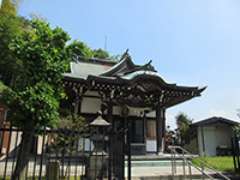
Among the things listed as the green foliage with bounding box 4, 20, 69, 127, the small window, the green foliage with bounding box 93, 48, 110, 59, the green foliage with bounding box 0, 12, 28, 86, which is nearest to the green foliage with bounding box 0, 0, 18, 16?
the green foliage with bounding box 0, 12, 28, 86

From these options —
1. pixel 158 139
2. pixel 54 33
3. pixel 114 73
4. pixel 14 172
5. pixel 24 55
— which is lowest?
pixel 14 172

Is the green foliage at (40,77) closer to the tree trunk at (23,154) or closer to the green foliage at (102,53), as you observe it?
the tree trunk at (23,154)

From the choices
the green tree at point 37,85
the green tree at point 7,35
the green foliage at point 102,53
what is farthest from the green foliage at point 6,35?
the green foliage at point 102,53

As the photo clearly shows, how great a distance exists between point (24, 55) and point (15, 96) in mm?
1109

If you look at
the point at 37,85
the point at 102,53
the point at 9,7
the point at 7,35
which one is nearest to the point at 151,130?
the point at 7,35

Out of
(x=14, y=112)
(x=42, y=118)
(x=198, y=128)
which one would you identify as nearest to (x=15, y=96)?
(x=14, y=112)

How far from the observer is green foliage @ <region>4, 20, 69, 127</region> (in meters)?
4.88

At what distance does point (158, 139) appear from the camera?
11672 millimetres

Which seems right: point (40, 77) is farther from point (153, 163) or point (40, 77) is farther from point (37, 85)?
point (153, 163)

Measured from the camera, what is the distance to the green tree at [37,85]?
483 cm

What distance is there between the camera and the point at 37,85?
519 centimetres

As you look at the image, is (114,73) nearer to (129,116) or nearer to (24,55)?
(129,116)

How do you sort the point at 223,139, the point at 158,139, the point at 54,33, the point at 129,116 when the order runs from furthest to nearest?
1. the point at 223,139
2. the point at 129,116
3. the point at 158,139
4. the point at 54,33

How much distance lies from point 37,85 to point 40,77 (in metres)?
0.32
